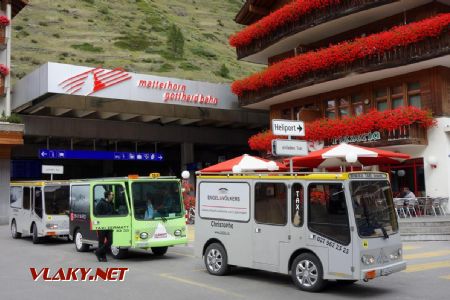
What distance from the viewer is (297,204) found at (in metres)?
9.95

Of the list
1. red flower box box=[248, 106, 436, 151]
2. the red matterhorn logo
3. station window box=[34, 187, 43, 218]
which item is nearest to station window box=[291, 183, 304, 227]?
station window box=[34, 187, 43, 218]

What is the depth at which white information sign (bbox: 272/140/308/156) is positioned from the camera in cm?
1194

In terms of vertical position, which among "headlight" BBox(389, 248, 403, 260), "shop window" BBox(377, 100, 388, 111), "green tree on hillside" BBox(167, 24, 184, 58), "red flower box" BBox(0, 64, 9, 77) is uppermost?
"green tree on hillside" BBox(167, 24, 184, 58)

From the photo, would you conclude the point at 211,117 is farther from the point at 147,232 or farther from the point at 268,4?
the point at 147,232

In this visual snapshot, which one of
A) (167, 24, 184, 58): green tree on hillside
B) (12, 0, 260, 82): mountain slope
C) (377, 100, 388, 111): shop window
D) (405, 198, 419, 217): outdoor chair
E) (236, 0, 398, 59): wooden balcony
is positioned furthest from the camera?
(167, 24, 184, 58): green tree on hillside

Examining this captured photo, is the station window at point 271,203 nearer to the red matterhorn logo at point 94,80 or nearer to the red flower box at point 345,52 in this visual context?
the red flower box at point 345,52

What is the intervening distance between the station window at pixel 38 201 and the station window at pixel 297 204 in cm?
1189

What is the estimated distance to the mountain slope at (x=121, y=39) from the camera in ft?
250

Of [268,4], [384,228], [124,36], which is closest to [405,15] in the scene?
[268,4]

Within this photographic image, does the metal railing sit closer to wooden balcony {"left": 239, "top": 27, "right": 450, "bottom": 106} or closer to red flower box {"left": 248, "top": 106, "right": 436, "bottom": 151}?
red flower box {"left": 248, "top": 106, "right": 436, "bottom": 151}

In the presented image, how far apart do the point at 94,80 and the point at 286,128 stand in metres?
16.4

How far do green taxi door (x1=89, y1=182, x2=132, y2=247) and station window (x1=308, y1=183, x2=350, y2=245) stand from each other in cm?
592

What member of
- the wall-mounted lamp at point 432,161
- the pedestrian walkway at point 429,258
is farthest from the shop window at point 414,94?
the pedestrian walkway at point 429,258

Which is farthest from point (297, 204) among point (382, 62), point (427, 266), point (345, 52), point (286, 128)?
point (345, 52)
